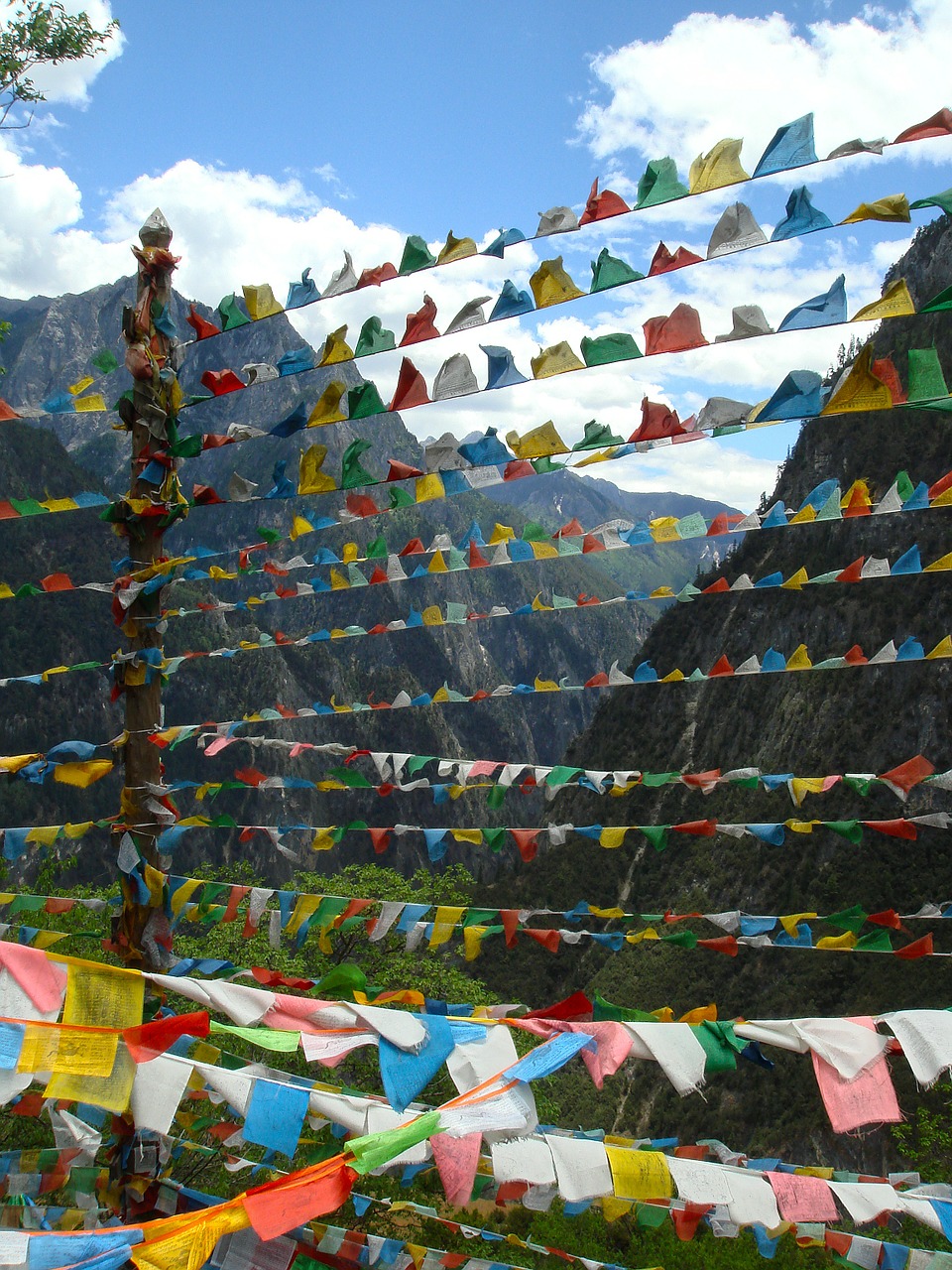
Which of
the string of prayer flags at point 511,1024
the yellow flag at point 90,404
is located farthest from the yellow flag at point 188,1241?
the yellow flag at point 90,404

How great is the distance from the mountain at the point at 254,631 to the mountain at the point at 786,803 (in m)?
14.4

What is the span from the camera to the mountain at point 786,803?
27531 millimetres

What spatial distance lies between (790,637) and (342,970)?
48725 millimetres

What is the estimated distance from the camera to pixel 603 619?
17862cm

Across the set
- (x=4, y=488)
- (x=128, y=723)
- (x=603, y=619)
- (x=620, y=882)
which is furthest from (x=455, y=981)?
(x=603, y=619)

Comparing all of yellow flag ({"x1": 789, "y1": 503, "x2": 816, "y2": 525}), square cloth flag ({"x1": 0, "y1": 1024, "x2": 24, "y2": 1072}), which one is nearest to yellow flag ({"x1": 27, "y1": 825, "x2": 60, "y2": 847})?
square cloth flag ({"x1": 0, "y1": 1024, "x2": 24, "y2": 1072})

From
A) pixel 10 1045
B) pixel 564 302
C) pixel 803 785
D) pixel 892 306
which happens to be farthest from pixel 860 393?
pixel 10 1045

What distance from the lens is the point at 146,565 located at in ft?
14.6

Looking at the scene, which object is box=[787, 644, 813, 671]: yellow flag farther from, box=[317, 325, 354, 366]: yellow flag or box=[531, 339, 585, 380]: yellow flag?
box=[317, 325, 354, 366]: yellow flag

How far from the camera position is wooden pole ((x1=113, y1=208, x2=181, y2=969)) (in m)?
4.26

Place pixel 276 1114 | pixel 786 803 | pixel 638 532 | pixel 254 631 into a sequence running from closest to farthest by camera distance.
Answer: pixel 276 1114 → pixel 638 532 → pixel 786 803 → pixel 254 631

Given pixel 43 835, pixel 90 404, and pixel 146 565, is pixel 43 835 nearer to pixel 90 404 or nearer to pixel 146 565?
pixel 146 565

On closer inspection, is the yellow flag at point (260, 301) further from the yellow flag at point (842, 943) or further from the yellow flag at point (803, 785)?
the yellow flag at point (842, 943)

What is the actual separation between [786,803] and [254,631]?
48.8 metres
